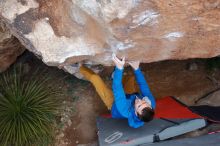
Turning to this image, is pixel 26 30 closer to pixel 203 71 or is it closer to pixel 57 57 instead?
pixel 57 57

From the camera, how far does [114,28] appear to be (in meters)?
3.41

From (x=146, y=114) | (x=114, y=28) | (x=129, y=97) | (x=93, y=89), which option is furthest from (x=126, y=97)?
(x=93, y=89)

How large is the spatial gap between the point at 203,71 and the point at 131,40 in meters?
2.27

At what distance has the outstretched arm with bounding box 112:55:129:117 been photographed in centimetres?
386

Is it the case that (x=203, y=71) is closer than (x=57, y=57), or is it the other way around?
(x=57, y=57)

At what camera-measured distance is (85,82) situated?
5473 millimetres

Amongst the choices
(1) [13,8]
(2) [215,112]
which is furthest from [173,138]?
(1) [13,8]

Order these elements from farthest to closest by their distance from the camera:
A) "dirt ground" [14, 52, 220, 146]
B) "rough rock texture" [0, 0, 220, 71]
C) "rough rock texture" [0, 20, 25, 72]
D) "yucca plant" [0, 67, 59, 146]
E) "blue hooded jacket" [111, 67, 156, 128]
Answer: "dirt ground" [14, 52, 220, 146] → "yucca plant" [0, 67, 59, 146] → "rough rock texture" [0, 20, 25, 72] → "blue hooded jacket" [111, 67, 156, 128] → "rough rock texture" [0, 0, 220, 71]

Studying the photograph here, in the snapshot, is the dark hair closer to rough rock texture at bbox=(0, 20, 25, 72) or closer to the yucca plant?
the yucca plant

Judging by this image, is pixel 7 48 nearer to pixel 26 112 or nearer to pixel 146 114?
pixel 26 112

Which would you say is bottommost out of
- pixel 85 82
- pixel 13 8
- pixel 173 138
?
pixel 173 138

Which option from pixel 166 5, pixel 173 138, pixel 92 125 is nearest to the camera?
pixel 166 5

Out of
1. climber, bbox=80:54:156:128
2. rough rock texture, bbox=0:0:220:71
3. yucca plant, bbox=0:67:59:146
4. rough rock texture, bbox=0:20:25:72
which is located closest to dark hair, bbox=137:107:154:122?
climber, bbox=80:54:156:128

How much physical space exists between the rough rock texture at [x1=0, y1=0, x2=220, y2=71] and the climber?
17 cm
